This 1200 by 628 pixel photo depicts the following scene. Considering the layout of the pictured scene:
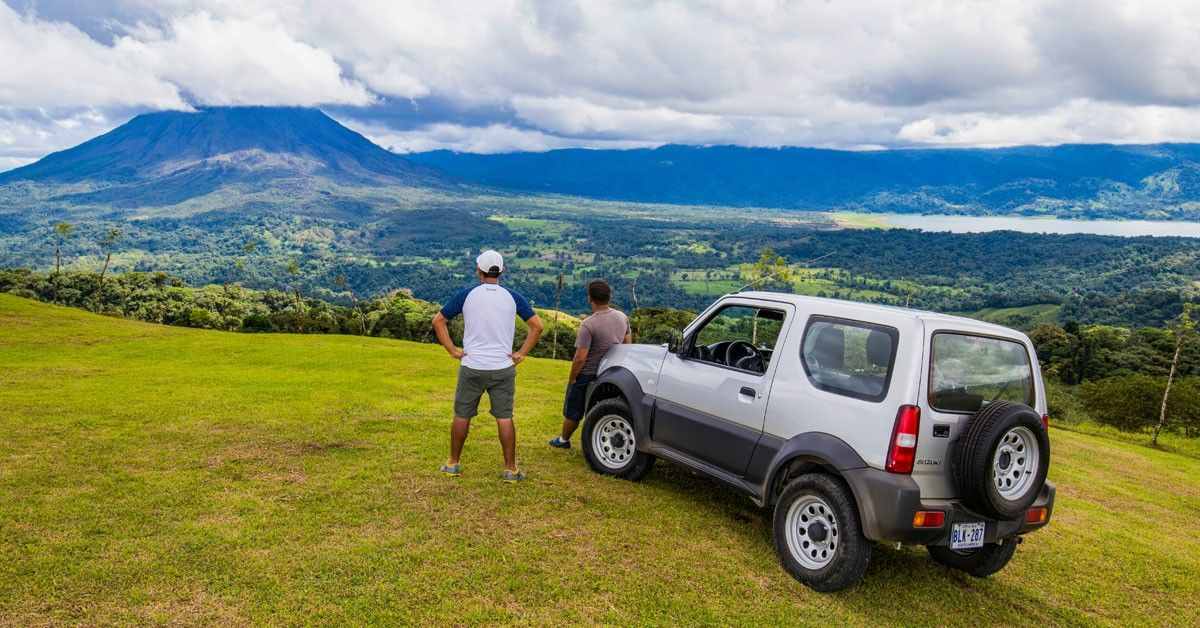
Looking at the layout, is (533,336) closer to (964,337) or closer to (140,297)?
(964,337)

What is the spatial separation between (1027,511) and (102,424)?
12071 millimetres

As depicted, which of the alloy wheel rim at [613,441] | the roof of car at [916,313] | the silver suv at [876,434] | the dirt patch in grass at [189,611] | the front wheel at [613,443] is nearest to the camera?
the dirt patch in grass at [189,611]

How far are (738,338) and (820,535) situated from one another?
2.57 metres

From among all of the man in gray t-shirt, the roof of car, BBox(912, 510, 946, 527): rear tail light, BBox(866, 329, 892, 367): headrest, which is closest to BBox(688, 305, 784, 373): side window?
the roof of car

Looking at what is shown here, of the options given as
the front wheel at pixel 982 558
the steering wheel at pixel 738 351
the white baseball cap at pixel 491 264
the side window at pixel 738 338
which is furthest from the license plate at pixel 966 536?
the white baseball cap at pixel 491 264

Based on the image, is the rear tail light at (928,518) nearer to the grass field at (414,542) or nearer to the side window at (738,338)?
the grass field at (414,542)

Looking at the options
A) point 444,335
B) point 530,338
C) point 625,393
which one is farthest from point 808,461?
point 444,335

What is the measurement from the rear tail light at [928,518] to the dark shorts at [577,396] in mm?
4815

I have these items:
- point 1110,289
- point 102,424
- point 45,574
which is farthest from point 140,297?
point 1110,289

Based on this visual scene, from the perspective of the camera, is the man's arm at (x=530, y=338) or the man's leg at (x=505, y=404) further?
the man's arm at (x=530, y=338)

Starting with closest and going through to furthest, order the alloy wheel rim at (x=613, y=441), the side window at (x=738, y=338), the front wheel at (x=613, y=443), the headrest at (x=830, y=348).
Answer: the headrest at (x=830, y=348)
the side window at (x=738, y=338)
the front wheel at (x=613, y=443)
the alloy wheel rim at (x=613, y=441)

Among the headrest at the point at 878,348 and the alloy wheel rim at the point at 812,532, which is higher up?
the headrest at the point at 878,348

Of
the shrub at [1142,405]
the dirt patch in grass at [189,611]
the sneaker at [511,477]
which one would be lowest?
the shrub at [1142,405]

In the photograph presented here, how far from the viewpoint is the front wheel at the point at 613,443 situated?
892 centimetres
